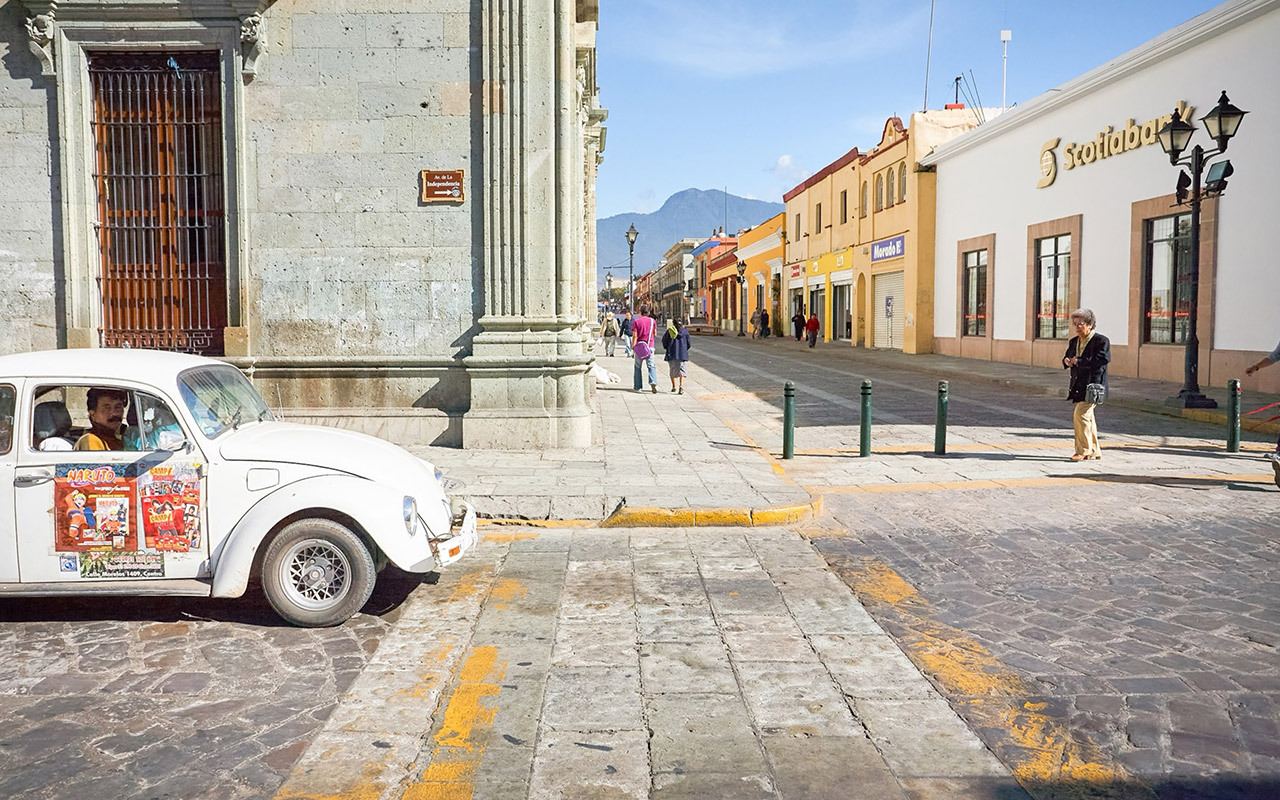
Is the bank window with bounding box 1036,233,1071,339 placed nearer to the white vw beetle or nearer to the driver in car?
the white vw beetle

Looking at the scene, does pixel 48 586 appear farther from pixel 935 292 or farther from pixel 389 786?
pixel 935 292

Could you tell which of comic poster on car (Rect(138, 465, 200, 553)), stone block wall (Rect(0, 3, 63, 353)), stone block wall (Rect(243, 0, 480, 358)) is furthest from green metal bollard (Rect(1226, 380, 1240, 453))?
stone block wall (Rect(0, 3, 63, 353))

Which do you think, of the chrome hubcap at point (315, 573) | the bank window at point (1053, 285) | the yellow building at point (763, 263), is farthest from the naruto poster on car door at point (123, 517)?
the yellow building at point (763, 263)

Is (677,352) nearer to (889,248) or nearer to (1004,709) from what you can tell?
(1004,709)

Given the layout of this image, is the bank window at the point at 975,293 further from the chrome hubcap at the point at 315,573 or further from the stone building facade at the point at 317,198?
the chrome hubcap at the point at 315,573

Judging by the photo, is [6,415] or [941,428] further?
[941,428]

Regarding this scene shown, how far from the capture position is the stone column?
10.4 m

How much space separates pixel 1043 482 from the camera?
30.8 ft

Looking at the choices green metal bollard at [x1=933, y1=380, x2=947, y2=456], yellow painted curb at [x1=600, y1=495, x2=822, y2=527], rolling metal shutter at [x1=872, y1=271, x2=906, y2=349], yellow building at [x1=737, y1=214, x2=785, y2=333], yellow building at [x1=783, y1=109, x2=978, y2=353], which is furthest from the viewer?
yellow building at [x1=737, y1=214, x2=785, y2=333]

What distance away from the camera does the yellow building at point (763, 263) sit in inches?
2205

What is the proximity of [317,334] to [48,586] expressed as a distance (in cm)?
604

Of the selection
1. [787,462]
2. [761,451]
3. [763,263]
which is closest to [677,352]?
[761,451]

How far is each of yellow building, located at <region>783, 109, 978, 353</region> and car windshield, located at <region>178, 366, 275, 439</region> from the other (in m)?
28.4

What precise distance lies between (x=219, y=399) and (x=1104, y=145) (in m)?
20.8
